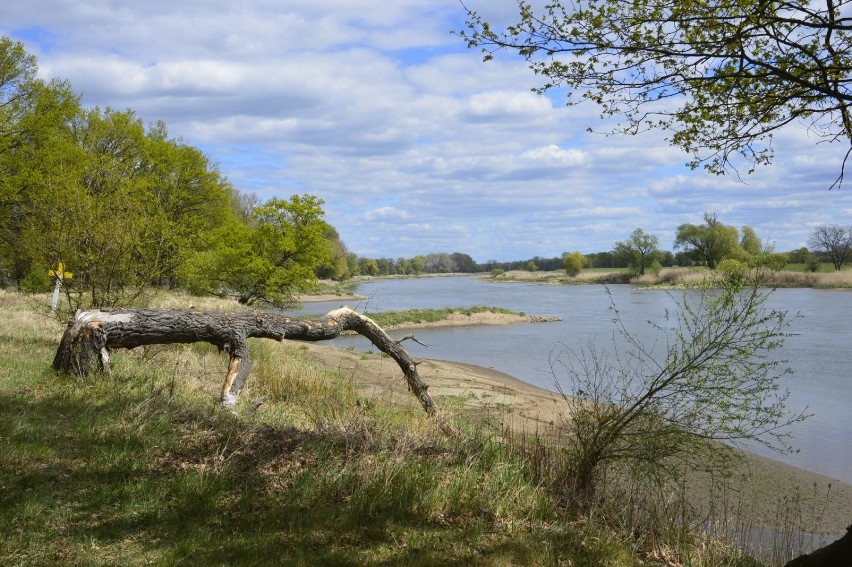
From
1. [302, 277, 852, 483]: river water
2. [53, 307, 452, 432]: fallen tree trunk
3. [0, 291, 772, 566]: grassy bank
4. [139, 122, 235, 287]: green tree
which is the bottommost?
[302, 277, 852, 483]: river water

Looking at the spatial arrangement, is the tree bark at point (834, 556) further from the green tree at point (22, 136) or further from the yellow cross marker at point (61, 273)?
the green tree at point (22, 136)

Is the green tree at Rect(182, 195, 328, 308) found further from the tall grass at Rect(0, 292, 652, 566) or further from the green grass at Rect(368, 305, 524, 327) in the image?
the tall grass at Rect(0, 292, 652, 566)

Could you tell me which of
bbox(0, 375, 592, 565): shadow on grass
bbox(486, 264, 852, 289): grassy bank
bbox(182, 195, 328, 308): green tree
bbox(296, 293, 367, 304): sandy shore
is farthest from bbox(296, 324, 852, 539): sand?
bbox(296, 293, 367, 304): sandy shore

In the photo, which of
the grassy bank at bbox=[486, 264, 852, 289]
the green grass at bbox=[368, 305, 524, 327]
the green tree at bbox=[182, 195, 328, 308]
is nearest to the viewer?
the green tree at bbox=[182, 195, 328, 308]

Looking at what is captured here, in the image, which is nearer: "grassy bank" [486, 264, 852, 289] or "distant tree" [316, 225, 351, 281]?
"grassy bank" [486, 264, 852, 289]

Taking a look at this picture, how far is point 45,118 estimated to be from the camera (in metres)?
27.1

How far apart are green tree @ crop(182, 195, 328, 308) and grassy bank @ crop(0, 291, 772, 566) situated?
2652 centimetres

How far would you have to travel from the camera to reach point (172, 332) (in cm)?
893

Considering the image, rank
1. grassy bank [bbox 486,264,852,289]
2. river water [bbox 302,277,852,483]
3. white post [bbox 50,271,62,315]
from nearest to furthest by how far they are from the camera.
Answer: white post [bbox 50,271,62,315] < river water [bbox 302,277,852,483] < grassy bank [bbox 486,264,852,289]

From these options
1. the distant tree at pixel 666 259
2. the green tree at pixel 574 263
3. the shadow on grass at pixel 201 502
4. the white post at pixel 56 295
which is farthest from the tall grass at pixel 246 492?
the green tree at pixel 574 263

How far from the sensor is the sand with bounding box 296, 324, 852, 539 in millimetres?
9883

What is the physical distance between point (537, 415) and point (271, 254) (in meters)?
23.6

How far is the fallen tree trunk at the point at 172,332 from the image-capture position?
8.31 meters

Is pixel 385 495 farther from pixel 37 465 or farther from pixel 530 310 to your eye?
pixel 530 310
